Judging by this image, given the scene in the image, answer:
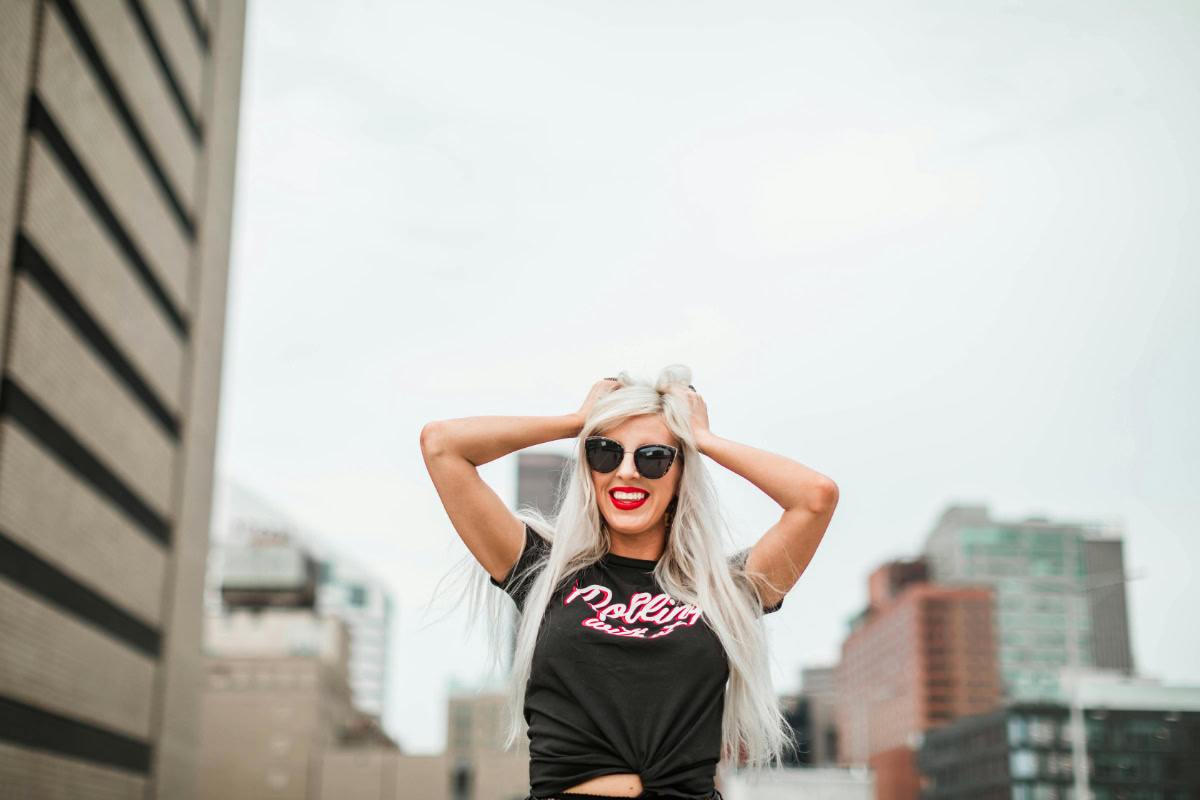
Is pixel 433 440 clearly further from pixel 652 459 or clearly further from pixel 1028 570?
pixel 1028 570

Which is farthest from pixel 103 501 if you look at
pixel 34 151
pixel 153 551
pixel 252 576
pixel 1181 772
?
pixel 252 576

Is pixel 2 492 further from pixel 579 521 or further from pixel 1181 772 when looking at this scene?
pixel 1181 772

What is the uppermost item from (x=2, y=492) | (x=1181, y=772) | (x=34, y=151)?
(x=34, y=151)

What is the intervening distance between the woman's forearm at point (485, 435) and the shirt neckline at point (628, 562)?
331mm

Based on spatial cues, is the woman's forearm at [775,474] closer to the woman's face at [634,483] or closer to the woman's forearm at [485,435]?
the woman's face at [634,483]

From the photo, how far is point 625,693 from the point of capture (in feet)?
9.86

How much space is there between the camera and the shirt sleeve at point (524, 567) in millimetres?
3328

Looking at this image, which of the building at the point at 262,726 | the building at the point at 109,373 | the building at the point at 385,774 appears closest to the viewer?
the building at the point at 109,373

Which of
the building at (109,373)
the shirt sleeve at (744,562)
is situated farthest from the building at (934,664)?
the shirt sleeve at (744,562)

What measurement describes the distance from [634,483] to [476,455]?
1.27 feet

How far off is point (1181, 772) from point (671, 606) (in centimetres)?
4251

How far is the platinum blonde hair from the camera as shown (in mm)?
3211

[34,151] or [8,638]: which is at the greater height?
[34,151]

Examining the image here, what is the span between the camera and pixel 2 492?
26.3 meters
